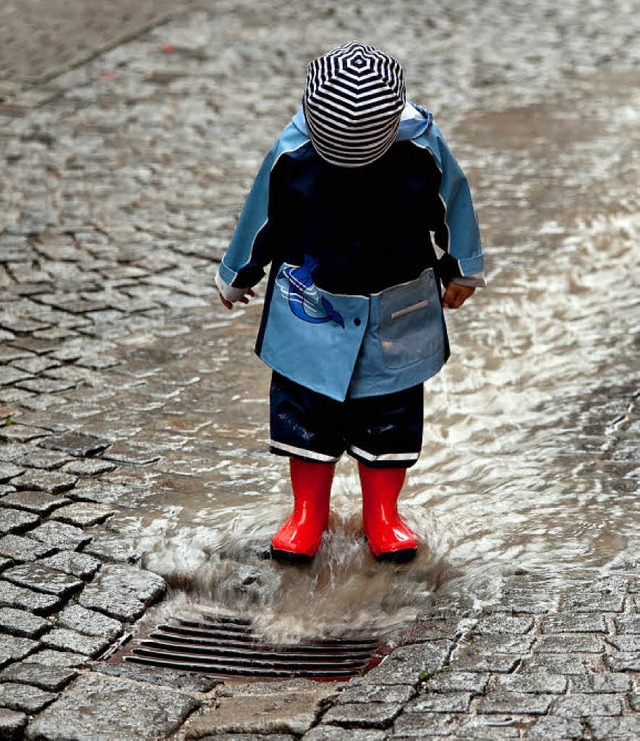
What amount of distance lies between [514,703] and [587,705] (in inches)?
6.9

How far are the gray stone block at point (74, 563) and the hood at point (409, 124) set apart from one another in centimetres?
151

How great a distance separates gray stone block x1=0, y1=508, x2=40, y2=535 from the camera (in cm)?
421

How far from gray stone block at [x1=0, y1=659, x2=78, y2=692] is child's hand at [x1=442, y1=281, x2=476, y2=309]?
1.58m

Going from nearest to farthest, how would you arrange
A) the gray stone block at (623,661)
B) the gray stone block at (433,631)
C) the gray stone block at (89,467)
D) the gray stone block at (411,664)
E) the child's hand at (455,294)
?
the gray stone block at (623,661) < the gray stone block at (411,664) < the gray stone block at (433,631) < the child's hand at (455,294) < the gray stone block at (89,467)

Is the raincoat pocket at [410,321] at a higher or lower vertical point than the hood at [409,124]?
lower

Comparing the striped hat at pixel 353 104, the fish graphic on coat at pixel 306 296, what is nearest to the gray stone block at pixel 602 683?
the fish graphic on coat at pixel 306 296

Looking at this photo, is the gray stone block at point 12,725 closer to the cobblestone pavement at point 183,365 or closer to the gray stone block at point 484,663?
the cobblestone pavement at point 183,365

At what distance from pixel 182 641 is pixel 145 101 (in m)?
6.63

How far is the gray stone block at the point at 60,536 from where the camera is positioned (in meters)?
4.14

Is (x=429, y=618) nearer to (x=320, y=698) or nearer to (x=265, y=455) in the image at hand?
(x=320, y=698)

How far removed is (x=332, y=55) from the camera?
349 cm

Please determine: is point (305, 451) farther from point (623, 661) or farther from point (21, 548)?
point (623, 661)

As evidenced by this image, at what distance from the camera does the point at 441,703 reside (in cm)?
316

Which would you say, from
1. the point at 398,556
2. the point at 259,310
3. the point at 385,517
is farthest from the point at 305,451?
the point at 259,310
